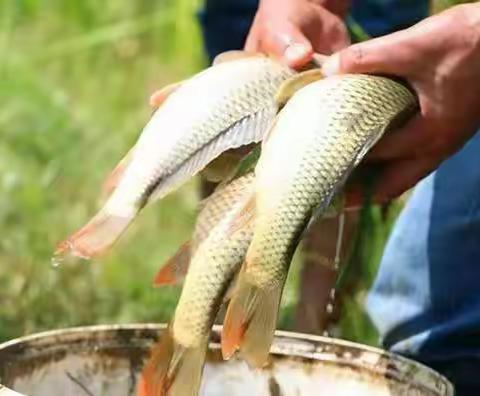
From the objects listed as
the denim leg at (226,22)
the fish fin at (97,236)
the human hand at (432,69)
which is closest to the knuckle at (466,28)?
Result: the human hand at (432,69)

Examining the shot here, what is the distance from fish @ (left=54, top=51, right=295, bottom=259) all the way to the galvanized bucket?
230mm

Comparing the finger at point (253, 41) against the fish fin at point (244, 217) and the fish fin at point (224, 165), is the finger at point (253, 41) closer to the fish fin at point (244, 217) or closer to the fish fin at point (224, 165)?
the fish fin at point (224, 165)

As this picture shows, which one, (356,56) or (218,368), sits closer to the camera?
(356,56)

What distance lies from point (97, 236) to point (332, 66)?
35 cm

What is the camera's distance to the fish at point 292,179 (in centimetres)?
169

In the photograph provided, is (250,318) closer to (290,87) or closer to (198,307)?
(198,307)

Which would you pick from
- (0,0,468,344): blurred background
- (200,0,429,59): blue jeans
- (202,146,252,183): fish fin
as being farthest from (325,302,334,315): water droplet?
(202,146,252,183): fish fin

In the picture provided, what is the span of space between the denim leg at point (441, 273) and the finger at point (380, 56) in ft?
1.56

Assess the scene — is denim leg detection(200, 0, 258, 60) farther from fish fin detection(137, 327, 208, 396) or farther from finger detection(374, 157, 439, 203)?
fish fin detection(137, 327, 208, 396)

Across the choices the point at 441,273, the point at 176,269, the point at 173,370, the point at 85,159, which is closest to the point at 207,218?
the point at 176,269

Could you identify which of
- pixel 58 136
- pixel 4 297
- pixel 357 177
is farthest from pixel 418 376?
pixel 58 136

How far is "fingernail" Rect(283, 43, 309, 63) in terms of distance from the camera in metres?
1.97

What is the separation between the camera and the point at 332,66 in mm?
1894

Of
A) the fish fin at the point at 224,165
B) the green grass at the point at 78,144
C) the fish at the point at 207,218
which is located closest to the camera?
the fish at the point at 207,218
